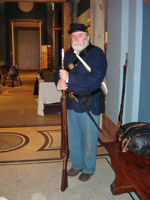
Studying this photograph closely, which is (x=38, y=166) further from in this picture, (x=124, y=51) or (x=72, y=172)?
(x=124, y=51)

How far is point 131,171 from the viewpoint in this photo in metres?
1.58

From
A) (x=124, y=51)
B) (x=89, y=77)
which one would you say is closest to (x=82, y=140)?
(x=89, y=77)

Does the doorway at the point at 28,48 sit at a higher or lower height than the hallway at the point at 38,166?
higher

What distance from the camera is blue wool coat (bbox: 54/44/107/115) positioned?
1896mm

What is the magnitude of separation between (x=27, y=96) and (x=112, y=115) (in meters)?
4.19

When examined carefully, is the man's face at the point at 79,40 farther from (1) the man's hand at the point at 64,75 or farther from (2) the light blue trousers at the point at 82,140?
(2) the light blue trousers at the point at 82,140

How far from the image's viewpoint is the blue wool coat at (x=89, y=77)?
1896 mm

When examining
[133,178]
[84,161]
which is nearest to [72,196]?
[84,161]

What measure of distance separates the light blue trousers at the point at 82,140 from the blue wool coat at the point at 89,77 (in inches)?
3.6

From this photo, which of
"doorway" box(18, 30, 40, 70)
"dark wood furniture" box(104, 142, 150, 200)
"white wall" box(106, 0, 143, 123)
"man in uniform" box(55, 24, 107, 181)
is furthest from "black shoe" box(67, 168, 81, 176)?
"doorway" box(18, 30, 40, 70)

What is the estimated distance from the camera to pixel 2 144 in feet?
10.5

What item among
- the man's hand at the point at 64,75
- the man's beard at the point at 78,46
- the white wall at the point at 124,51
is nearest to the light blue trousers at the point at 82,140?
the man's hand at the point at 64,75

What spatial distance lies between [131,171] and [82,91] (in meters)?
0.79

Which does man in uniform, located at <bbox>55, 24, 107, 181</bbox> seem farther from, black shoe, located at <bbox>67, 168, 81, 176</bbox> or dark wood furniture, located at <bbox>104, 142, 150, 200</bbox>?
dark wood furniture, located at <bbox>104, 142, 150, 200</bbox>
